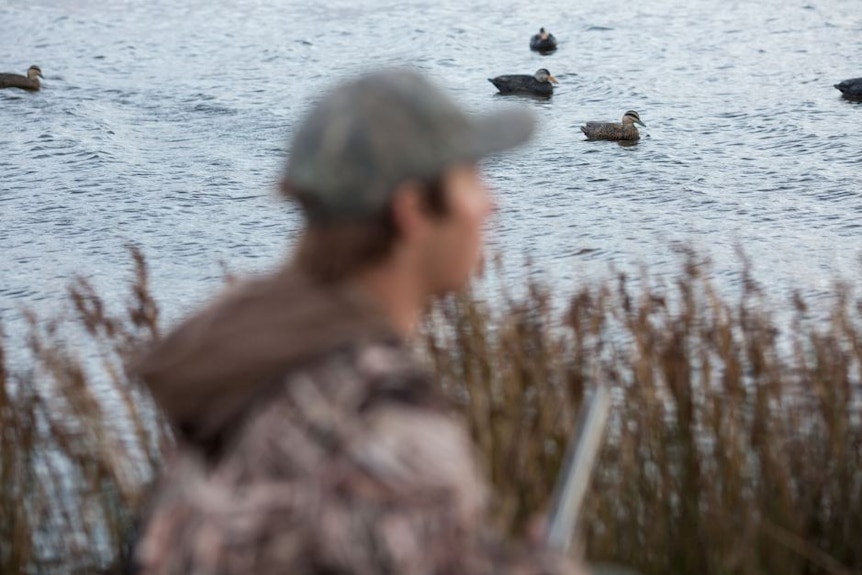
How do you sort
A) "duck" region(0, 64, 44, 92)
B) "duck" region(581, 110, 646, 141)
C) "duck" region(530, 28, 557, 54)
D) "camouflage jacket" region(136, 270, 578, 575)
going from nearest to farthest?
"camouflage jacket" region(136, 270, 578, 575), "duck" region(581, 110, 646, 141), "duck" region(0, 64, 44, 92), "duck" region(530, 28, 557, 54)

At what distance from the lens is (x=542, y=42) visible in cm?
1641

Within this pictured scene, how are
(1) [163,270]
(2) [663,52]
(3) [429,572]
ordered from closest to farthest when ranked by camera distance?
(3) [429,572]
(1) [163,270]
(2) [663,52]

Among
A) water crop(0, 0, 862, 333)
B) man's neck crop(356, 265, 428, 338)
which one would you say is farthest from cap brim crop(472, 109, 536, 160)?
water crop(0, 0, 862, 333)

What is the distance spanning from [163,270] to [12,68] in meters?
8.98

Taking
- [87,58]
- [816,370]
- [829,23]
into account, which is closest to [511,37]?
[829,23]

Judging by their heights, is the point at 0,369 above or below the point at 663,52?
above

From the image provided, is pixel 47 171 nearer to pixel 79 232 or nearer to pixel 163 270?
pixel 79 232

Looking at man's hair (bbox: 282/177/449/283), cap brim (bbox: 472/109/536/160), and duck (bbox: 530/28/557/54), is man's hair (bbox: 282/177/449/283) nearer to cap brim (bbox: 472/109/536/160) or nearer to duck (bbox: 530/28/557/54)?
cap brim (bbox: 472/109/536/160)

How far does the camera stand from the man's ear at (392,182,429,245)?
183 cm

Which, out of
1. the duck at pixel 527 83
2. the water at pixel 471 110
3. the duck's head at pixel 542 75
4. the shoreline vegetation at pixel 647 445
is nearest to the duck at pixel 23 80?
the water at pixel 471 110

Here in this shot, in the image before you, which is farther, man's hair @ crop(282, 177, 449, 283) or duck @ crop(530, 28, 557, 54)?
duck @ crop(530, 28, 557, 54)

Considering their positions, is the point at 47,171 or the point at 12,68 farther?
the point at 12,68

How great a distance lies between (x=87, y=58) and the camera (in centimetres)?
1767

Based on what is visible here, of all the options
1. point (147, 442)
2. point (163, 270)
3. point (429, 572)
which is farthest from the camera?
point (163, 270)
